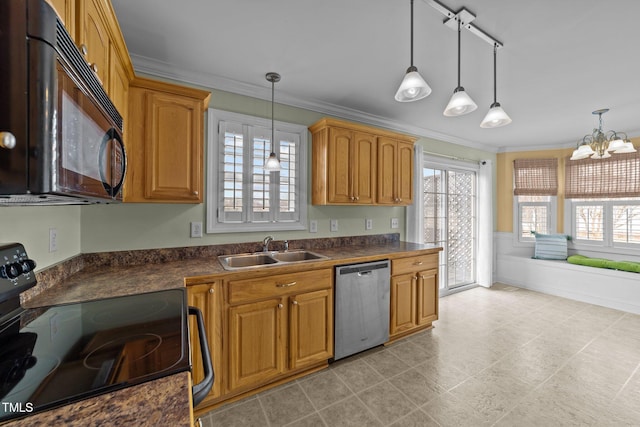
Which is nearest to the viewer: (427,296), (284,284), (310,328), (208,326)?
(208,326)

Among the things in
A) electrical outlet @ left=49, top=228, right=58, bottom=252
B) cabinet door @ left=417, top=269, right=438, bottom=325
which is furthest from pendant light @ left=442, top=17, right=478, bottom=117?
electrical outlet @ left=49, top=228, right=58, bottom=252

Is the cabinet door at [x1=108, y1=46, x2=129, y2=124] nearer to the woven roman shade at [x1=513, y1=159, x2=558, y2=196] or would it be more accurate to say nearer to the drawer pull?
the drawer pull

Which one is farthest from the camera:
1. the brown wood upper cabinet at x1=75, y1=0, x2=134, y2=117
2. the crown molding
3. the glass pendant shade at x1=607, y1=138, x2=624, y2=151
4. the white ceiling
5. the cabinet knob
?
the glass pendant shade at x1=607, y1=138, x2=624, y2=151

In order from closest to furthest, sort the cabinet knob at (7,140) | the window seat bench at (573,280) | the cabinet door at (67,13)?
the cabinet knob at (7,140), the cabinet door at (67,13), the window seat bench at (573,280)

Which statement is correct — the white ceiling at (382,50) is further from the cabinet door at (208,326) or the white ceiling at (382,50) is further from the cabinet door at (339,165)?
the cabinet door at (208,326)

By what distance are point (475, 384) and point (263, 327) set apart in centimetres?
169

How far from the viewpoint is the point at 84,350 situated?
771mm

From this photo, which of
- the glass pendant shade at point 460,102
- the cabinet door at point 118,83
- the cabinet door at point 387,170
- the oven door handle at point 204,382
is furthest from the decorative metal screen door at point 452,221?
the oven door handle at point 204,382

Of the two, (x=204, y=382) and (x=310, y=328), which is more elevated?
(x=204, y=382)

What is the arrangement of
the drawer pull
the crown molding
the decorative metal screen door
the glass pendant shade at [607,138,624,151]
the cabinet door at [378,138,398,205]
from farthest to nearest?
the decorative metal screen door < the glass pendant shade at [607,138,624,151] < the cabinet door at [378,138,398,205] < the crown molding < the drawer pull

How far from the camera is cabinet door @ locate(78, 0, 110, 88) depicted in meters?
1.04

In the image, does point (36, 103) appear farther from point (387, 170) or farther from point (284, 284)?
point (387, 170)

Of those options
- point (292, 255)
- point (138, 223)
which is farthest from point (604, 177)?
point (138, 223)

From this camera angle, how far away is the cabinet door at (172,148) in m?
1.83
